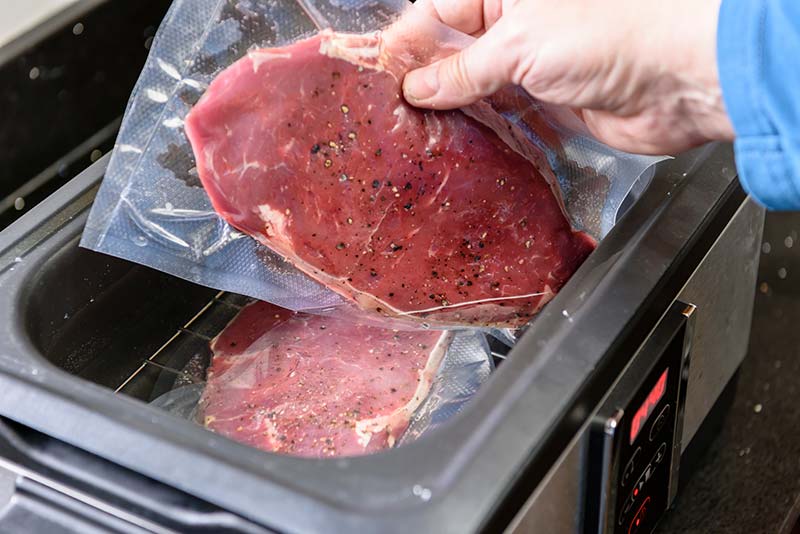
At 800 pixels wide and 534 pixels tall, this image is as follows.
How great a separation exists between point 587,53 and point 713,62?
9cm

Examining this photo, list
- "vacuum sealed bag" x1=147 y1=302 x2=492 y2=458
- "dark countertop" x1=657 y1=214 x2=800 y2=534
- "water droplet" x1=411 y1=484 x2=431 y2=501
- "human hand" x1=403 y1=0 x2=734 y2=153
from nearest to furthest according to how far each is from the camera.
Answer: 1. "water droplet" x1=411 y1=484 x2=431 y2=501
2. "human hand" x1=403 y1=0 x2=734 y2=153
3. "vacuum sealed bag" x1=147 y1=302 x2=492 y2=458
4. "dark countertop" x1=657 y1=214 x2=800 y2=534

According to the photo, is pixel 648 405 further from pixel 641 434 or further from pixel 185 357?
pixel 185 357

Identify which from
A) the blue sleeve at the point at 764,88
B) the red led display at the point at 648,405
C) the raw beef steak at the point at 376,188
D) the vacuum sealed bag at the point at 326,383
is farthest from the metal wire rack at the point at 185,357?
the blue sleeve at the point at 764,88

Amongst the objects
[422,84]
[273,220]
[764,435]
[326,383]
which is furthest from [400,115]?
[764,435]

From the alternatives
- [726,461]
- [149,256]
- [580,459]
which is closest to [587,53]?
[580,459]

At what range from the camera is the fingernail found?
0.83m

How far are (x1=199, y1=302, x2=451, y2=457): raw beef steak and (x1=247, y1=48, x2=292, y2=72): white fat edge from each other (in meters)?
0.27

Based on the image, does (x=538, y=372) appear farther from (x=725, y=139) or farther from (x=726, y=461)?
(x=726, y=461)

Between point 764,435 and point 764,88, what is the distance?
57 cm

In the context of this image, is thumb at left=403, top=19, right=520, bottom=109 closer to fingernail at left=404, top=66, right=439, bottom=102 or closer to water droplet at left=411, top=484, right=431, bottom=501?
fingernail at left=404, top=66, right=439, bottom=102

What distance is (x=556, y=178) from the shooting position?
3.06 feet

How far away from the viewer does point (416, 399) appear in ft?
2.91

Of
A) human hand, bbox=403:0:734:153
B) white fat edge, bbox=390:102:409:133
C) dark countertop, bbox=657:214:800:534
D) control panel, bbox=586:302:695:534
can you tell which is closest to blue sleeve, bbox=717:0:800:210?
human hand, bbox=403:0:734:153

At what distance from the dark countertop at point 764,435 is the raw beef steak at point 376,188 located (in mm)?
319
